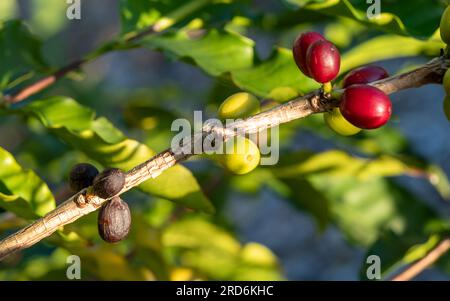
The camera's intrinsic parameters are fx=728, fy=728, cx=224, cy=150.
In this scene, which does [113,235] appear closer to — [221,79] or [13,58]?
[221,79]

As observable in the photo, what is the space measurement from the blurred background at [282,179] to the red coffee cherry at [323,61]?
31cm

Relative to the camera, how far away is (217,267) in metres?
1.39

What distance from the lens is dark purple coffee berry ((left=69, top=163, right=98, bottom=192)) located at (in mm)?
755

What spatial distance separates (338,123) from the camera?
0.76 metres

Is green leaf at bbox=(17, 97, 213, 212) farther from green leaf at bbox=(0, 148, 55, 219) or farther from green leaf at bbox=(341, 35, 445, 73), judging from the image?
green leaf at bbox=(341, 35, 445, 73)

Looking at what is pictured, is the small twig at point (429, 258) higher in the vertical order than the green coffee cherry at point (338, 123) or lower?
higher

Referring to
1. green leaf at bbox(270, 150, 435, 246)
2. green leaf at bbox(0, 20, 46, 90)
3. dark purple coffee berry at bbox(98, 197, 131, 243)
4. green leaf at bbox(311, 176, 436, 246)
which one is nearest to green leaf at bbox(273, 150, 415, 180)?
green leaf at bbox(270, 150, 435, 246)

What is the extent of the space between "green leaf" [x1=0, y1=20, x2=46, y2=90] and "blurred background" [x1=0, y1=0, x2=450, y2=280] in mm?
28

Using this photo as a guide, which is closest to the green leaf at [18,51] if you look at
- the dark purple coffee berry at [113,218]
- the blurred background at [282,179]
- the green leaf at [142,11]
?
the blurred background at [282,179]

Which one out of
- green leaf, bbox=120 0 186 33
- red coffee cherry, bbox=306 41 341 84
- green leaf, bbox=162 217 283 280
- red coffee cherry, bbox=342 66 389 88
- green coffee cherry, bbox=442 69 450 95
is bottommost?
green coffee cherry, bbox=442 69 450 95

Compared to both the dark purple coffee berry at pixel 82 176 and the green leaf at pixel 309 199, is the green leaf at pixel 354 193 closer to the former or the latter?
the green leaf at pixel 309 199

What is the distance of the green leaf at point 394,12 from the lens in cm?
100

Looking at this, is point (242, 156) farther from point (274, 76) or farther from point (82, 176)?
point (274, 76)
